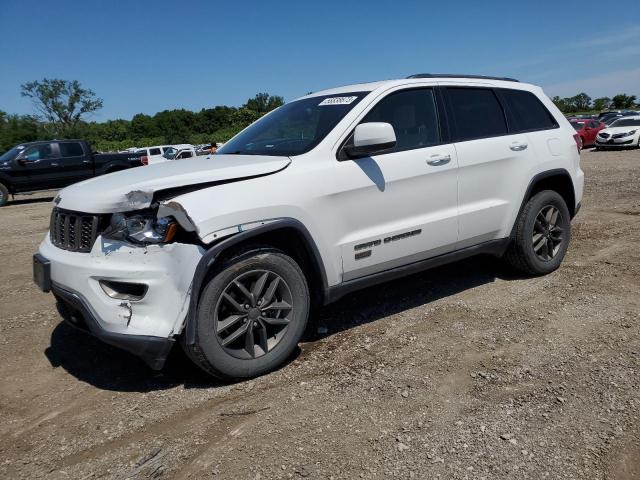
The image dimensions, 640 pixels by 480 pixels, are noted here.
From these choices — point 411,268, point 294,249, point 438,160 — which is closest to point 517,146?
point 438,160

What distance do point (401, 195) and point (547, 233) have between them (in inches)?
76.7

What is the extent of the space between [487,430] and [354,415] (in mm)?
667

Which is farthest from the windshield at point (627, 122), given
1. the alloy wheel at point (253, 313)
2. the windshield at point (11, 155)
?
the alloy wheel at point (253, 313)

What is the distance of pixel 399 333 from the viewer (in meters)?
3.83

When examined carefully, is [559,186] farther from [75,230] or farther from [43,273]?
[43,273]

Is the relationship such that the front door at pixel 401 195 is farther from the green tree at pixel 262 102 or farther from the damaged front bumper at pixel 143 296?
the green tree at pixel 262 102

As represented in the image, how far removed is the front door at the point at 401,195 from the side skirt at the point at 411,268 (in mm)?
42

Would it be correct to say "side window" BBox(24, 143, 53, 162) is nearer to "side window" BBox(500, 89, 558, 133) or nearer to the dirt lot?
the dirt lot

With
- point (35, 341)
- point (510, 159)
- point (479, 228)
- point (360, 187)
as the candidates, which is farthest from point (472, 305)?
point (35, 341)

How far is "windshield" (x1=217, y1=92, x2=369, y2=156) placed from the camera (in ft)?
12.0

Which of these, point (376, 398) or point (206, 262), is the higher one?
point (206, 262)

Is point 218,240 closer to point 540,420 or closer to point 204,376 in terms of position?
point 204,376

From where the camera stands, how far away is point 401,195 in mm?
3738

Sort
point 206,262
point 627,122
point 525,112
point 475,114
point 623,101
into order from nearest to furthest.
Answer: point 206,262
point 475,114
point 525,112
point 627,122
point 623,101
